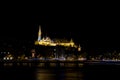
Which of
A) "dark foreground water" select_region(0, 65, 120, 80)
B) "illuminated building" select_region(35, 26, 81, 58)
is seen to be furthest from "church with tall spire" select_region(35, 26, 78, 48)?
"dark foreground water" select_region(0, 65, 120, 80)

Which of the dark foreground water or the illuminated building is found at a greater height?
the illuminated building

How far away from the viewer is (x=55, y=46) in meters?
156

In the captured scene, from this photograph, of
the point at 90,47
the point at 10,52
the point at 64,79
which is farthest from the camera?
the point at 90,47

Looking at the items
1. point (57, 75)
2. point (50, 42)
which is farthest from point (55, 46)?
point (57, 75)

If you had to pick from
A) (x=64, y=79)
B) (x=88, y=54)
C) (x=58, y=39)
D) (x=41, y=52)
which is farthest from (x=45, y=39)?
(x=64, y=79)

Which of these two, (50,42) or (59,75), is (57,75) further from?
(50,42)

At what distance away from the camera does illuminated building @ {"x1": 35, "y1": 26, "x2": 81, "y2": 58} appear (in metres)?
148

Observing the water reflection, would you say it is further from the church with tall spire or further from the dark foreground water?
the church with tall spire

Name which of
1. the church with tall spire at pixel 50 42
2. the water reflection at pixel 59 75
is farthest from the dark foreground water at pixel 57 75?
the church with tall spire at pixel 50 42

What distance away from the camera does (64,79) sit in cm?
4884

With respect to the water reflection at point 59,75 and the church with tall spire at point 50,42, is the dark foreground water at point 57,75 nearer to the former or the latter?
the water reflection at point 59,75

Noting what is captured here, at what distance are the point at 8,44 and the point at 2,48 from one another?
10618mm

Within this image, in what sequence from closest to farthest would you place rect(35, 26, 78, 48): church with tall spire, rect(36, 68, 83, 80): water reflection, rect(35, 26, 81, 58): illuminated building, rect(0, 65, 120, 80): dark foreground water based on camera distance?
rect(0, 65, 120, 80): dark foreground water < rect(36, 68, 83, 80): water reflection < rect(35, 26, 81, 58): illuminated building < rect(35, 26, 78, 48): church with tall spire

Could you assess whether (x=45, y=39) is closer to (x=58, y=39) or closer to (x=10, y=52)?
(x=58, y=39)
